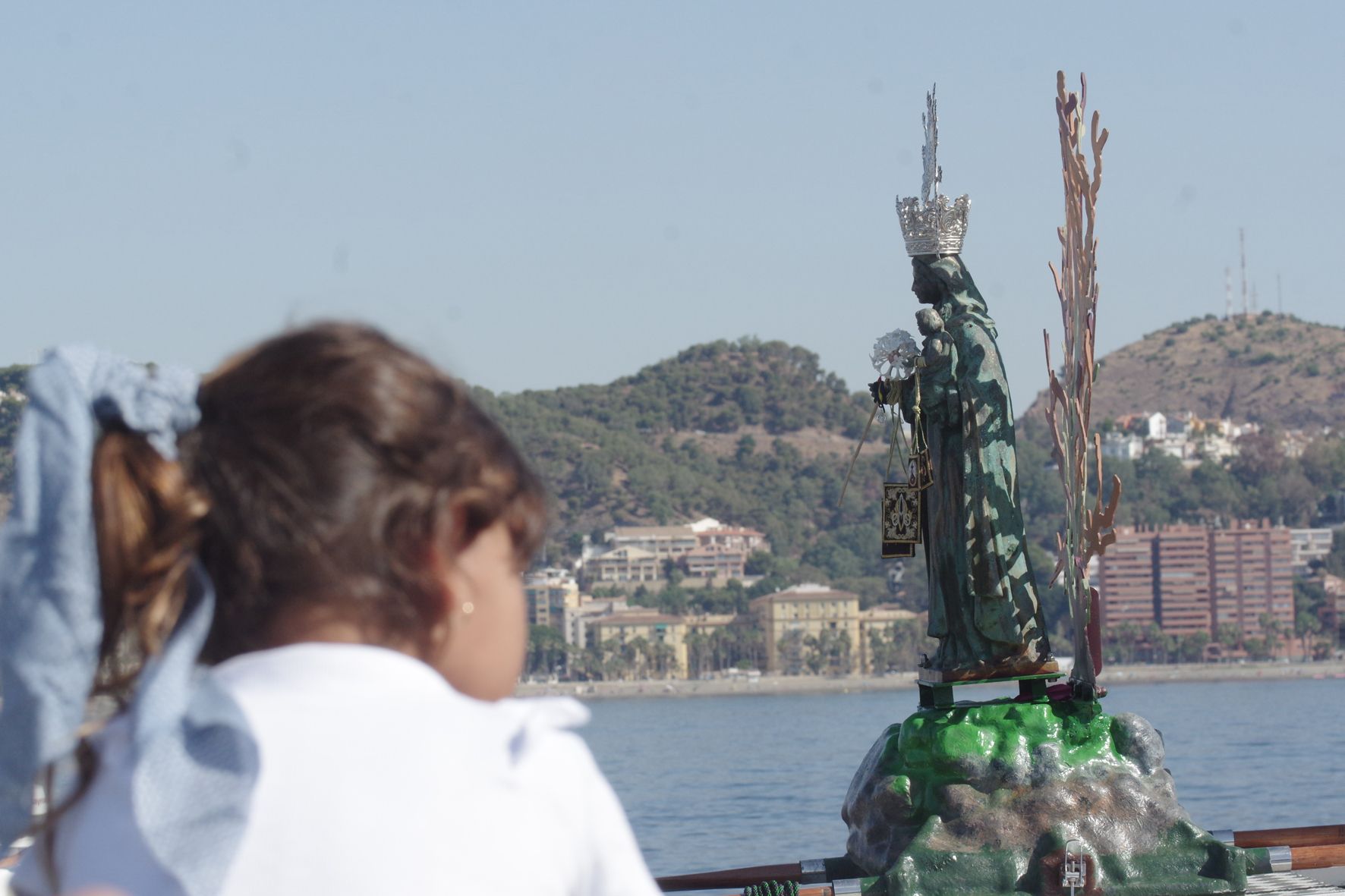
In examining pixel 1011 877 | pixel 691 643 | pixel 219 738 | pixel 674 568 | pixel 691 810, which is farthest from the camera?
pixel 674 568

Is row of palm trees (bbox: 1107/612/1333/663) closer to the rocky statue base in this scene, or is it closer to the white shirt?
the rocky statue base

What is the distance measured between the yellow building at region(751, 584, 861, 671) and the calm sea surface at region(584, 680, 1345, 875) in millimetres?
7169

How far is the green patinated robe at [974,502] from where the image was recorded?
7.02 meters

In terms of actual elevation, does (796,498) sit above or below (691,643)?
above

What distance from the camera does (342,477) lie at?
0.97m

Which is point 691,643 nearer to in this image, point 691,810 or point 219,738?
point 691,810

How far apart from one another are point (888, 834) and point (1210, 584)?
86005mm

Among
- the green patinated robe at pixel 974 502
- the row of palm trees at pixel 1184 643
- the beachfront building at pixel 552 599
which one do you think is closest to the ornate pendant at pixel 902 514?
the green patinated robe at pixel 974 502

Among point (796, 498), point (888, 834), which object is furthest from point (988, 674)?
point (796, 498)

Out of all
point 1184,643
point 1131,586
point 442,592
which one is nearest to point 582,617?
point 1131,586

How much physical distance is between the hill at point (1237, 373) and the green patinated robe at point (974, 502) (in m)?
112

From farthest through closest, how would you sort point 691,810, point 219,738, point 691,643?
point 691,643 < point 691,810 < point 219,738

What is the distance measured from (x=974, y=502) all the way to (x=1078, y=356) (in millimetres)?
791

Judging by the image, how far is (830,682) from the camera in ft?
261
